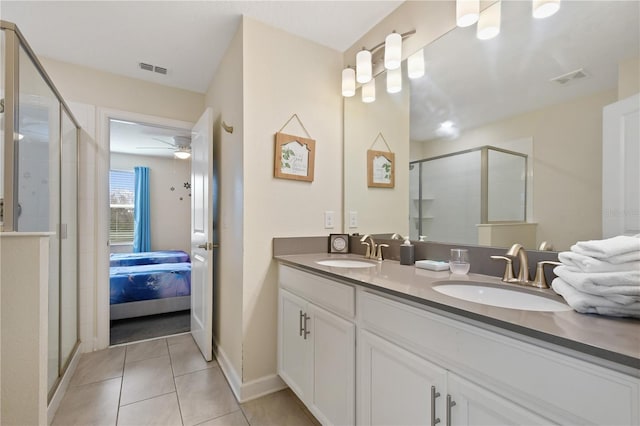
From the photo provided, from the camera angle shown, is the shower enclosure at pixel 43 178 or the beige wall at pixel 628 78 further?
the shower enclosure at pixel 43 178

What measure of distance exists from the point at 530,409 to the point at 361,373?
0.63 meters

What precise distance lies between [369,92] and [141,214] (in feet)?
16.7

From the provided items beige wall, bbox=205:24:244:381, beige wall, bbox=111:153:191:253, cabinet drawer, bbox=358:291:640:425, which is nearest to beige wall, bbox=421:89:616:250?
cabinet drawer, bbox=358:291:640:425

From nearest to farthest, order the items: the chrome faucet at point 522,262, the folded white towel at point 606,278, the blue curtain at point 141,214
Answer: the folded white towel at point 606,278, the chrome faucet at point 522,262, the blue curtain at point 141,214

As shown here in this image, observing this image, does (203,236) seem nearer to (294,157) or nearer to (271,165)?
(271,165)

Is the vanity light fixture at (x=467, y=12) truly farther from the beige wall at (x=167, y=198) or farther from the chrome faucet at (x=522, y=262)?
the beige wall at (x=167, y=198)

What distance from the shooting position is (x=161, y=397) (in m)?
1.81

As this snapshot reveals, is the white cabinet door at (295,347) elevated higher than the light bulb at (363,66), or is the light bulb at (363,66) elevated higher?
the light bulb at (363,66)

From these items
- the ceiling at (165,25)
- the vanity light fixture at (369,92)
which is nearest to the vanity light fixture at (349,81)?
the vanity light fixture at (369,92)

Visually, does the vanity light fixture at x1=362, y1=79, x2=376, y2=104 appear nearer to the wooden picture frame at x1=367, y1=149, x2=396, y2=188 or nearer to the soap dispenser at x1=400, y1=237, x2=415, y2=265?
the wooden picture frame at x1=367, y1=149, x2=396, y2=188

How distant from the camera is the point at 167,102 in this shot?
2.83 metres

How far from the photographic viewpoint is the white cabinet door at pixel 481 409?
67 cm

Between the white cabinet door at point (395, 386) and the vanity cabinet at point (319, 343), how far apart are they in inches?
2.8

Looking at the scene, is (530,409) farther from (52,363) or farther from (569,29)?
(52,363)
